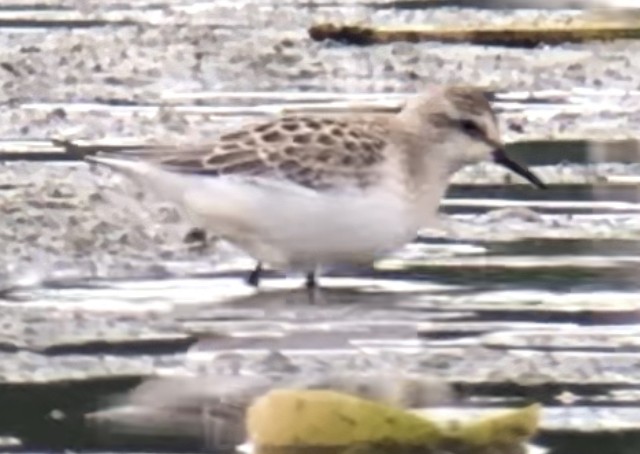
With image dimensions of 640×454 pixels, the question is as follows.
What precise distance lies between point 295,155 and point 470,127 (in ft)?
3.04

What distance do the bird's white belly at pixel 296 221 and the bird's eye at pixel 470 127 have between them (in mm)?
796

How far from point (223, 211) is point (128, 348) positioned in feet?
3.41

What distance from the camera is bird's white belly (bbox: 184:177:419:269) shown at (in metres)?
9.02

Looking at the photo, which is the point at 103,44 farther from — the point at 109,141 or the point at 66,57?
the point at 109,141

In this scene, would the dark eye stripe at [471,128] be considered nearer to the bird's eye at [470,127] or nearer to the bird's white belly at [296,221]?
the bird's eye at [470,127]


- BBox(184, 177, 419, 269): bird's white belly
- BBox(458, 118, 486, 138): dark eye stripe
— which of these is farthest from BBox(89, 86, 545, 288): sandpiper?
BBox(458, 118, 486, 138): dark eye stripe

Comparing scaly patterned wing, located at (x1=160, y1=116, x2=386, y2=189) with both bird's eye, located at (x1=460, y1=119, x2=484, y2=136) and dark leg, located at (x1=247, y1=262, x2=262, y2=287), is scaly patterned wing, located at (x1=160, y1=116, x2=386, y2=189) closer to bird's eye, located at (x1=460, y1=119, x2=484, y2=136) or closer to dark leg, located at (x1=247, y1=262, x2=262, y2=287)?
dark leg, located at (x1=247, y1=262, x2=262, y2=287)

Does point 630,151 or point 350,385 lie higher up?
point 630,151

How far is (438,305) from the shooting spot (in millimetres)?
8844

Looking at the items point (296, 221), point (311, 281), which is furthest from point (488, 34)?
point (296, 221)

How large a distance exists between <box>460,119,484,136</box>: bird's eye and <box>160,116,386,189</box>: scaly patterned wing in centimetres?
48

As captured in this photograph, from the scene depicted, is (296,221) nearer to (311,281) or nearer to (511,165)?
(311,281)

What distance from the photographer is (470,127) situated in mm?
9852

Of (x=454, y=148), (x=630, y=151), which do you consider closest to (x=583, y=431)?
(x=454, y=148)
